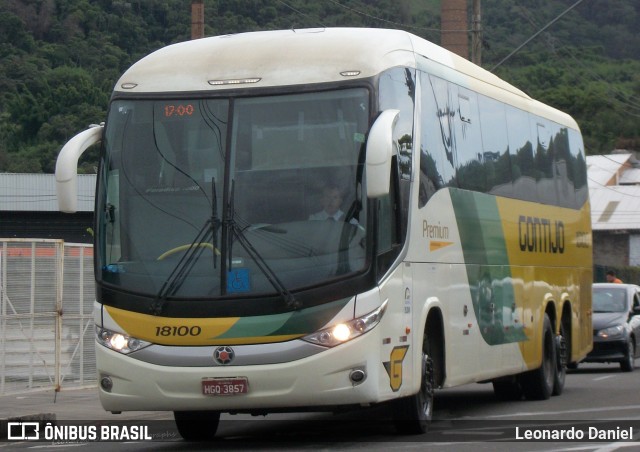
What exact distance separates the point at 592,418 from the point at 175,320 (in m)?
Result: 5.34

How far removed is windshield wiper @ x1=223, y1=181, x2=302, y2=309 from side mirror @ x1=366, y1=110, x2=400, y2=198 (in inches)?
42.8

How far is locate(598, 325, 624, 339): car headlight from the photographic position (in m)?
24.0

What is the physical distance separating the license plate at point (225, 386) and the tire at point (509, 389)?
24.3ft

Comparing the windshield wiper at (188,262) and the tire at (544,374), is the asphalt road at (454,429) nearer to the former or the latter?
the tire at (544,374)

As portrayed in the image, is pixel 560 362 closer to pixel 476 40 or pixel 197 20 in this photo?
pixel 197 20

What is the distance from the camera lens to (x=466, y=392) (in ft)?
63.6

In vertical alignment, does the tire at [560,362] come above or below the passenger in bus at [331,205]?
below

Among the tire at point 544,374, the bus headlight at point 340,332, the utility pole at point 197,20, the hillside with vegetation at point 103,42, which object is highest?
the hillside with vegetation at point 103,42

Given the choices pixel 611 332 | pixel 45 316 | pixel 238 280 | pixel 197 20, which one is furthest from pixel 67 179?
pixel 611 332

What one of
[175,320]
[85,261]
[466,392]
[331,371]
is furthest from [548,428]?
[85,261]

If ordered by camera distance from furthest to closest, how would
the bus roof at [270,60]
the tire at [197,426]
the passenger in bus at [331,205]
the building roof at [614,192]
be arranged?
the building roof at [614,192], the tire at [197,426], the bus roof at [270,60], the passenger in bus at [331,205]

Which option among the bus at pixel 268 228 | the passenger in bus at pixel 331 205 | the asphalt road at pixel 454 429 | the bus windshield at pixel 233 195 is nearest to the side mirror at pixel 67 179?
the bus at pixel 268 228

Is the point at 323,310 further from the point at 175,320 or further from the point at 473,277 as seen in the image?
the point at 473,277

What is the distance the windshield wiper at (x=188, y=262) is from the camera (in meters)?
11.0
